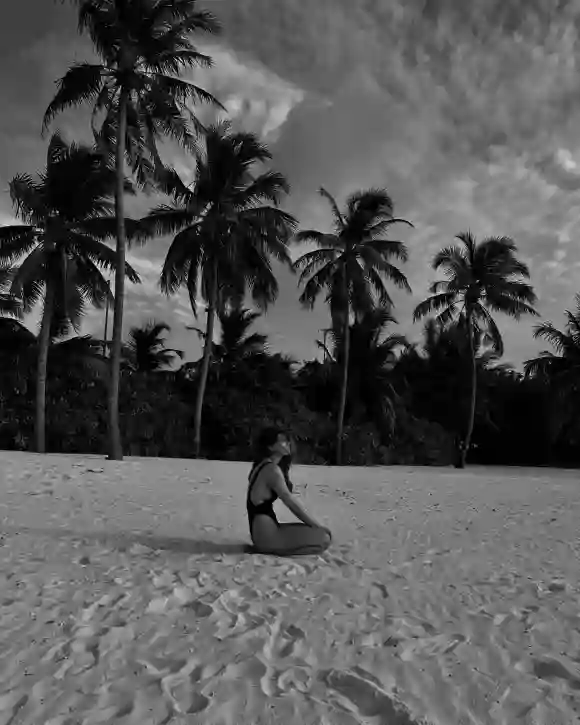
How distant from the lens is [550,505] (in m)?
9.12

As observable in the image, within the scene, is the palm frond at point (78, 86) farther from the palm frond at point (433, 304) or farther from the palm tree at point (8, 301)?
the palm frond at point (433, 304)

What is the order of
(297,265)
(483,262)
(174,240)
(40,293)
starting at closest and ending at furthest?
(40,293) < (174,240) < (297,265) < (483,262)

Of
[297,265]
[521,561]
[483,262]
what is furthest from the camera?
[483,262]

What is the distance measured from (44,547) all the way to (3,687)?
9.55 feet

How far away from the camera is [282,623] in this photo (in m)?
3.50

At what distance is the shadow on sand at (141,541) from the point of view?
17.7 feet

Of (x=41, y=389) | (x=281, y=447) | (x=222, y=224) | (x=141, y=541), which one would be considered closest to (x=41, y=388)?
(x=41, y=389)

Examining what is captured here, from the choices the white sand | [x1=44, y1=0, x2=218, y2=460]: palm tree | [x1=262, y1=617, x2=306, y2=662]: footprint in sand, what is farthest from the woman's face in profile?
[x1=44, y1=0, x2=218, y2=460]: palm tree

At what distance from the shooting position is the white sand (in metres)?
2.53

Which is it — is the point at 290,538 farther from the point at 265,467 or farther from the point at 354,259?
the point at 354,259

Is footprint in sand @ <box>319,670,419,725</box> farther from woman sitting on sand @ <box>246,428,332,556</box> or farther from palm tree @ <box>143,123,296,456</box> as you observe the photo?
palm tree @ <box>143,123,296,456</box>

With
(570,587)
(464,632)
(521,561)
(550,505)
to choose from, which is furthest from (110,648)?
(550,505)

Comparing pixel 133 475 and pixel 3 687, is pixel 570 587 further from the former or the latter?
pixel 133 475

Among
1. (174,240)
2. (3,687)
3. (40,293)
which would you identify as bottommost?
(3,687)
